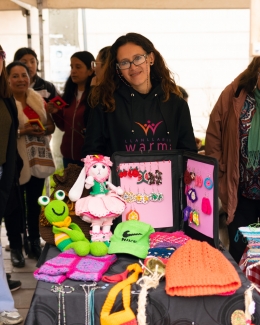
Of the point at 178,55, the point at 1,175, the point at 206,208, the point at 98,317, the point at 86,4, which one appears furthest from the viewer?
the point at 178,55

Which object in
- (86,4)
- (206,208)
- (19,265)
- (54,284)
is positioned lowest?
(19,265)

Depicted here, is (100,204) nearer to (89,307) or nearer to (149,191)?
(149,191)

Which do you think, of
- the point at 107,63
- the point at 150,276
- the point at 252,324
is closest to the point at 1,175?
the point at 107,63

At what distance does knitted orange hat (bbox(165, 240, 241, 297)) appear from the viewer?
1811 millimetres

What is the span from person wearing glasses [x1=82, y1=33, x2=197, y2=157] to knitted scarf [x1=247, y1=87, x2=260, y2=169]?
27cm

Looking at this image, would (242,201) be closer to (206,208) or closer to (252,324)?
(206,208)

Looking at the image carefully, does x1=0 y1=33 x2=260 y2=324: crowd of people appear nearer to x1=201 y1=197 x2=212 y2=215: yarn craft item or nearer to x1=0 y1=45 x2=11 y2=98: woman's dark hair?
x1=0 y1=45 x2=11 y2=98: woman's dark hair

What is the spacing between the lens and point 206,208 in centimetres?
229

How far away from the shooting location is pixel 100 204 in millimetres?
2301

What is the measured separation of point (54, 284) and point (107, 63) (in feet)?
3.98

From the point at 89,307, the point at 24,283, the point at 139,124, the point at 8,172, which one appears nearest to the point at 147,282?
the point at 89,307

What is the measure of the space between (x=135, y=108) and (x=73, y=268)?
0.93 metres

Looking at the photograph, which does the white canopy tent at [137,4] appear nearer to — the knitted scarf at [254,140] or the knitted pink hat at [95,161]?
the knitted scarf at [254,140]

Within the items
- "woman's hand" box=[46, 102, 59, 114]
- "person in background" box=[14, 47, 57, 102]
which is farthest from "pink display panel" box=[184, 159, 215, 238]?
"person in background" box=[14, 47, 57, 102]
